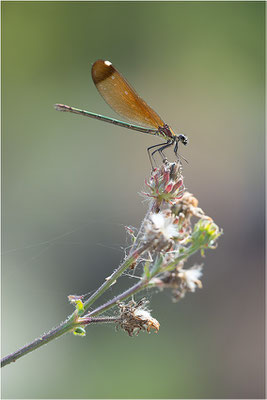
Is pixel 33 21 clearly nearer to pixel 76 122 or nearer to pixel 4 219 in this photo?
pixel 76 122

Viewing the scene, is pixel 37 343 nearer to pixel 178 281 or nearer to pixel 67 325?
pixel 67 325

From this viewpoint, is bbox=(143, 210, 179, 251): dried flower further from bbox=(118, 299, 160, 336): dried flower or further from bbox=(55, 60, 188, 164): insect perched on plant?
bbox=(55, 60, 188, 164): insect perched on plant

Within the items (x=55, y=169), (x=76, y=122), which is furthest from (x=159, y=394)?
(x=76, y=122)

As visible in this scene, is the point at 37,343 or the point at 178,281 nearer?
the point at 37,343

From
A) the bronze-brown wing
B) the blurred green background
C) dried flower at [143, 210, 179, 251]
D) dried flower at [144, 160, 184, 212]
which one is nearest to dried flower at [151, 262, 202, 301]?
dried flower at [143, 210, 179, 251]

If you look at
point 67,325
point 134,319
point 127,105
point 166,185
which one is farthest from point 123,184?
point 67,325

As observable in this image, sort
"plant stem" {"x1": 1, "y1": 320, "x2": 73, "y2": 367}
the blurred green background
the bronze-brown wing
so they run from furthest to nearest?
the blurred green background < the bronze-brown wing < "plant stem" {"x1": 1, "y1": 320, "x2": 73, "y2": 367}

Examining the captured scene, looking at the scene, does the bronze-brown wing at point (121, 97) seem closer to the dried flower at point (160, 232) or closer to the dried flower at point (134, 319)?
the dried flower at point (160, 232)
